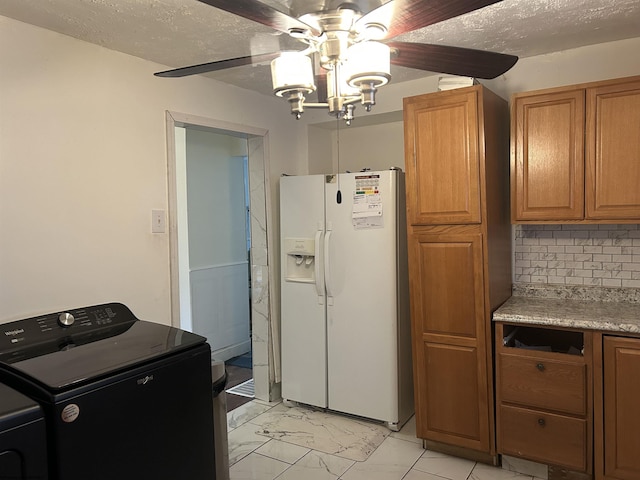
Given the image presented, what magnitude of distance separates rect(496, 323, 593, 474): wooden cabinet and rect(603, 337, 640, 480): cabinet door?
7 cm

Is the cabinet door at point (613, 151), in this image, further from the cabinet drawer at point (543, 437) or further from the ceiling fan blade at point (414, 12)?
the ceiling fan blade at point (414, 12)

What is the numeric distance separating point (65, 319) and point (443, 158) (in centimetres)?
201

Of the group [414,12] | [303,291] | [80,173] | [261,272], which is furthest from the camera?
[261,272]

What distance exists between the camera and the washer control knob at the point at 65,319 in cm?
204

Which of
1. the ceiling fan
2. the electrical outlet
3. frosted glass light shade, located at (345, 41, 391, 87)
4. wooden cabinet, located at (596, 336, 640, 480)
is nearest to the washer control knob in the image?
the electrical outlet

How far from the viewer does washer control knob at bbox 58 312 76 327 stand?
204 cm

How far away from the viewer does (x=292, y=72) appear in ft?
4.76

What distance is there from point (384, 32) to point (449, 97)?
133 cm

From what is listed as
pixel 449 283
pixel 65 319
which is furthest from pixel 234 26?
pixel 449 283

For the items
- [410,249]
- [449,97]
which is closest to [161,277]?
[410,249]

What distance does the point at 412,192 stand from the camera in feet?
9.07

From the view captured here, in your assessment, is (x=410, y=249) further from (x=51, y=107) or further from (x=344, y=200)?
(x=51, y=107)

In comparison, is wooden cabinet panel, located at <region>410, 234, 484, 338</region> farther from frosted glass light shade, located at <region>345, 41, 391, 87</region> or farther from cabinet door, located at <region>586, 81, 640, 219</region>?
frosted glass light shade, located at <region>345, 41, 391, 87</region>

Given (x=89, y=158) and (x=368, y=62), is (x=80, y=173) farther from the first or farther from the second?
(x=368, y=62)
